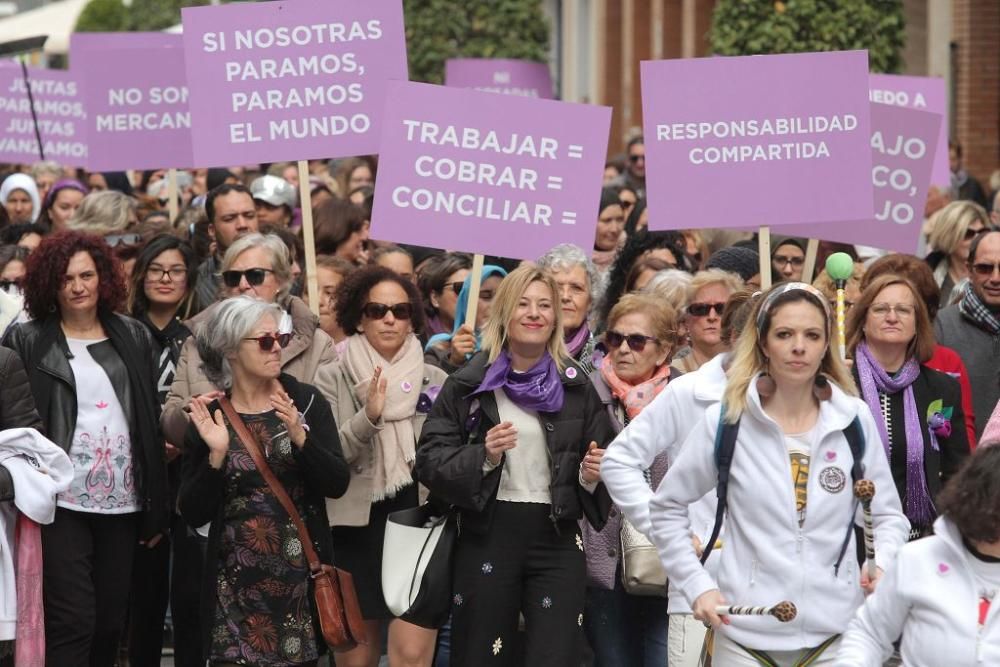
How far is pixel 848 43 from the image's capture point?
674 inches

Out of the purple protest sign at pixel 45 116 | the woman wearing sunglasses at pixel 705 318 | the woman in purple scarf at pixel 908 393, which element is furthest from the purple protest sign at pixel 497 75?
the woman in purple scarf at pixel 908 393

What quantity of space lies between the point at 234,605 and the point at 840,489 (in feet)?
8.16

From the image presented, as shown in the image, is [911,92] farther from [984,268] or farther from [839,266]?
[839,266]

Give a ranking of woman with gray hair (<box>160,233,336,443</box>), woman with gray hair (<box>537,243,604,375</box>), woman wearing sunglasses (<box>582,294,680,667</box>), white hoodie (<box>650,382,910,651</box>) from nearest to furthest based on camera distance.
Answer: white hoodie (<box>650,382,910,651</box>) → woman wearing sunglasses (<box>582,294,680,667</box>) → woman with gray hair (<box>160,233,336,443</box>) → woman with gray hair (<box>537,243,604,375</box>)

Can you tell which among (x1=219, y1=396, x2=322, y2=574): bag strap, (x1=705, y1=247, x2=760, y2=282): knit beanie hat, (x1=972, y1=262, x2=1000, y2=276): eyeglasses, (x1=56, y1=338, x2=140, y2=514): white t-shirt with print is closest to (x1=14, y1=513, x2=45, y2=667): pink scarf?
(x1=56, y1=338, x2=140, y2=514): white t-shirt with print

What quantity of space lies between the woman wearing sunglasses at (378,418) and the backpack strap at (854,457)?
8.39ft

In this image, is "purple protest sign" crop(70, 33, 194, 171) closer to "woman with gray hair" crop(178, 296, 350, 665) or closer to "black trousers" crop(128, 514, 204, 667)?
"black trousers" crop(128, 514, 204, 667)

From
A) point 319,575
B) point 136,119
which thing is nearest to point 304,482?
point 319,575

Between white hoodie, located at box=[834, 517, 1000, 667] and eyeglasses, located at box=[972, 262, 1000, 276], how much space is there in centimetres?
422

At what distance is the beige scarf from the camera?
7.83 metres

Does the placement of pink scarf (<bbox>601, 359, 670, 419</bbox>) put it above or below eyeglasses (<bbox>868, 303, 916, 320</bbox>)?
below

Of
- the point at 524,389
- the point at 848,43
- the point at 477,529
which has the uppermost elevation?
the point at 848,43

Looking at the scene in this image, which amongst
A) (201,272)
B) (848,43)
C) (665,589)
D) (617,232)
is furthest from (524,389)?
(848,43)

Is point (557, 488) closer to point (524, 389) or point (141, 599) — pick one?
point (524, 389)
